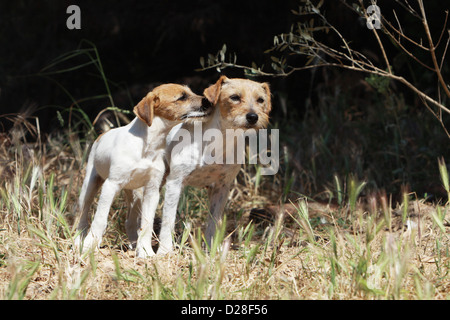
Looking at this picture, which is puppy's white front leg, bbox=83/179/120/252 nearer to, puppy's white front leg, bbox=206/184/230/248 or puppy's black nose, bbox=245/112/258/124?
puppy's white front leg, bbox=206/184/230/248

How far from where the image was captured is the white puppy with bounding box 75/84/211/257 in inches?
220

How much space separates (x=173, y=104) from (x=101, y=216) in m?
1.16

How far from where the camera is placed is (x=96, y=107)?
10688 mm

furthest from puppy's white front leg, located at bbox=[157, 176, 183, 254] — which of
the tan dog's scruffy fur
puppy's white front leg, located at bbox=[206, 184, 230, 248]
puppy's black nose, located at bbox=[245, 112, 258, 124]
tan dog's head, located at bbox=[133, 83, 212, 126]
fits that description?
puppy's black nose, located at bbox=[245, 112, 258, 124]

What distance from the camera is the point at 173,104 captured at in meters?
5.76

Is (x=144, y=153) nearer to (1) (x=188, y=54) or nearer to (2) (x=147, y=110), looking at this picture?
(2) (x=147, y=110)

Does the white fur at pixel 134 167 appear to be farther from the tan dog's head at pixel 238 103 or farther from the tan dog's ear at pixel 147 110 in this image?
the tan dog's head at pixel 238 103

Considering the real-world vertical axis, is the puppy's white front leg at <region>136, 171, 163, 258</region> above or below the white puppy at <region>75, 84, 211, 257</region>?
below

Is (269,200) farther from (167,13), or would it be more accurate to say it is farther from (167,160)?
(167,13)

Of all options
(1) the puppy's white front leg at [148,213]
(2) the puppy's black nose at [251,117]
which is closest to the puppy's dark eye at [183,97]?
(2) the puppy's black nose at [251,117]

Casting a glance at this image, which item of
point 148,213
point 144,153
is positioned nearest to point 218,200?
point 148,213

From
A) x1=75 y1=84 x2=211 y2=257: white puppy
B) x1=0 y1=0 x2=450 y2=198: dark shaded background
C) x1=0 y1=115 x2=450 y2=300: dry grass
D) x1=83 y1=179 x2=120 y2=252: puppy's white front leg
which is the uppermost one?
x1=0 y1=0 x2=450 y2=198: dark shaded background
